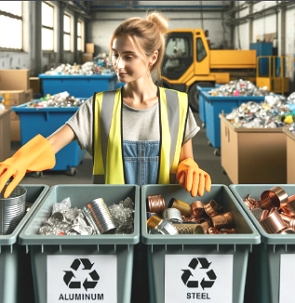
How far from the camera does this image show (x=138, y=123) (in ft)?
6.01

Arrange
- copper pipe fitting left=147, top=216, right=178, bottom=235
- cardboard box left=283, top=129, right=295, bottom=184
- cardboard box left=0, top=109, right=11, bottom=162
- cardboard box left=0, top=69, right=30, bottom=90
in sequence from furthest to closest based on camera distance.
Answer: cardboard box left=0, top=69, right=30, bottom=90
cardboard box left=0, top=109, right=11, bottom=162
cardboard box left=283, top=129, right=295, bottom=184
copper pipe fitting left=147, top=216, right=178, bottom=235

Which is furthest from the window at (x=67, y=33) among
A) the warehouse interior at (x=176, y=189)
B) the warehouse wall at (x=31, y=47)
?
the warehouse wall at (x=31, y=47)

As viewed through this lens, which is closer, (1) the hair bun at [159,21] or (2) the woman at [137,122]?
(2) the woman at [137,122]

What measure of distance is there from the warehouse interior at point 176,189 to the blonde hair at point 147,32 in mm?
226

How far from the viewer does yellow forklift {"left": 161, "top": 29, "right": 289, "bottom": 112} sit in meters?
10.6

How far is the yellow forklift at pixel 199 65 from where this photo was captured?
34.9 ft

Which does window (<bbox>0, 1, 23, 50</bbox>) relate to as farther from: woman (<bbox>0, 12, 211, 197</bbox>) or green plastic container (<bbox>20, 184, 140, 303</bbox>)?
green plastic container (<bbox>20, 184, 140, 303</bbox>)

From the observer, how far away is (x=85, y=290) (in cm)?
110

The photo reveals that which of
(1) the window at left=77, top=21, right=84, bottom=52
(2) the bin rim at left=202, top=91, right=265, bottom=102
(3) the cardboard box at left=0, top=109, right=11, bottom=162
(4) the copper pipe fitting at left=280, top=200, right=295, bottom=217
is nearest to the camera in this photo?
(4) the copper pipe fitting at left=280, top=200, right=295, bottom=217

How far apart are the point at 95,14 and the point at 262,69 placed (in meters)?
9.35

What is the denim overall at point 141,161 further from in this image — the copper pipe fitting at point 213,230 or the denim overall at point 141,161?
the copper pipe fitting at point 213,230

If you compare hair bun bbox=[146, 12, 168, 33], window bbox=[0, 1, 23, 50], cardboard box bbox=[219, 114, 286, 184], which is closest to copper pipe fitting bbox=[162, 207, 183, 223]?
hair bun bbox=[146, 12, 168, 33]

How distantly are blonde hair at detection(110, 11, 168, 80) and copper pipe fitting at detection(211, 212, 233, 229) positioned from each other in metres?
0.71

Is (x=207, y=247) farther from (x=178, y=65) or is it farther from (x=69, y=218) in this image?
(x=178, y=65)
